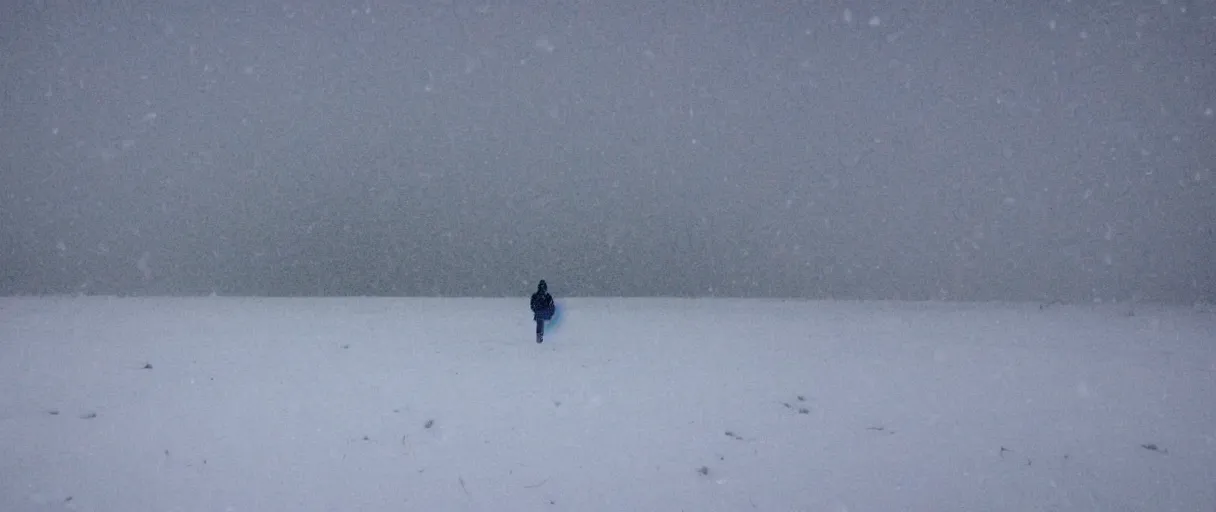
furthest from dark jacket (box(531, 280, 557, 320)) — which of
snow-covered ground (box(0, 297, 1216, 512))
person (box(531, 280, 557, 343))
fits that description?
snow-covered ground (box(0, 297, 1216, 512))

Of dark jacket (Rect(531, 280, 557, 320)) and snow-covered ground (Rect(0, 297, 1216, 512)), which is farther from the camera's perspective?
dark jacket (Rect(531, 280, 557, 320))

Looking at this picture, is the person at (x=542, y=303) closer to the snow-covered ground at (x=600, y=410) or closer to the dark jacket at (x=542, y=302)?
the dark jacket at (x=542, y=302)

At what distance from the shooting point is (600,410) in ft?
9.41

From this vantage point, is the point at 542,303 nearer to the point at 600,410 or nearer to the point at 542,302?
the point at 542,302

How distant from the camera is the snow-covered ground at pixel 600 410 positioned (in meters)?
2.11

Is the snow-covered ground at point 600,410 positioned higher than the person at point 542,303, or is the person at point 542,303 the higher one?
the person at point 542,303

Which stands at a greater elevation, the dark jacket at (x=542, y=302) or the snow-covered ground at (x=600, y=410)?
the dark jacket at (x=542, y=302)

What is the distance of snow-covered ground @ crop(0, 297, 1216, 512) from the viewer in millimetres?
2113

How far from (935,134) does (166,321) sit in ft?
19.9

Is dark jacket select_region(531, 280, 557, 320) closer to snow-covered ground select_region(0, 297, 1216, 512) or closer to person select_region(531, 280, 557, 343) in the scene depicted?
Answer: person select_region(531, 280, 557, 343)

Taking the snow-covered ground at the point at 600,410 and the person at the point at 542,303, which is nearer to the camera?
the snow-covered ground at the point at 600,410

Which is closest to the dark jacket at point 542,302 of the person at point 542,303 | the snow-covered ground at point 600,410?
the person at point 542,303

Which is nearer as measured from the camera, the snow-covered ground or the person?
the snow-covered ground

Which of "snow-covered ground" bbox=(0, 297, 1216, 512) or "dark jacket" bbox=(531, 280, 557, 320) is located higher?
"dark jacket" bbox=(531, 280, 557, 320)
